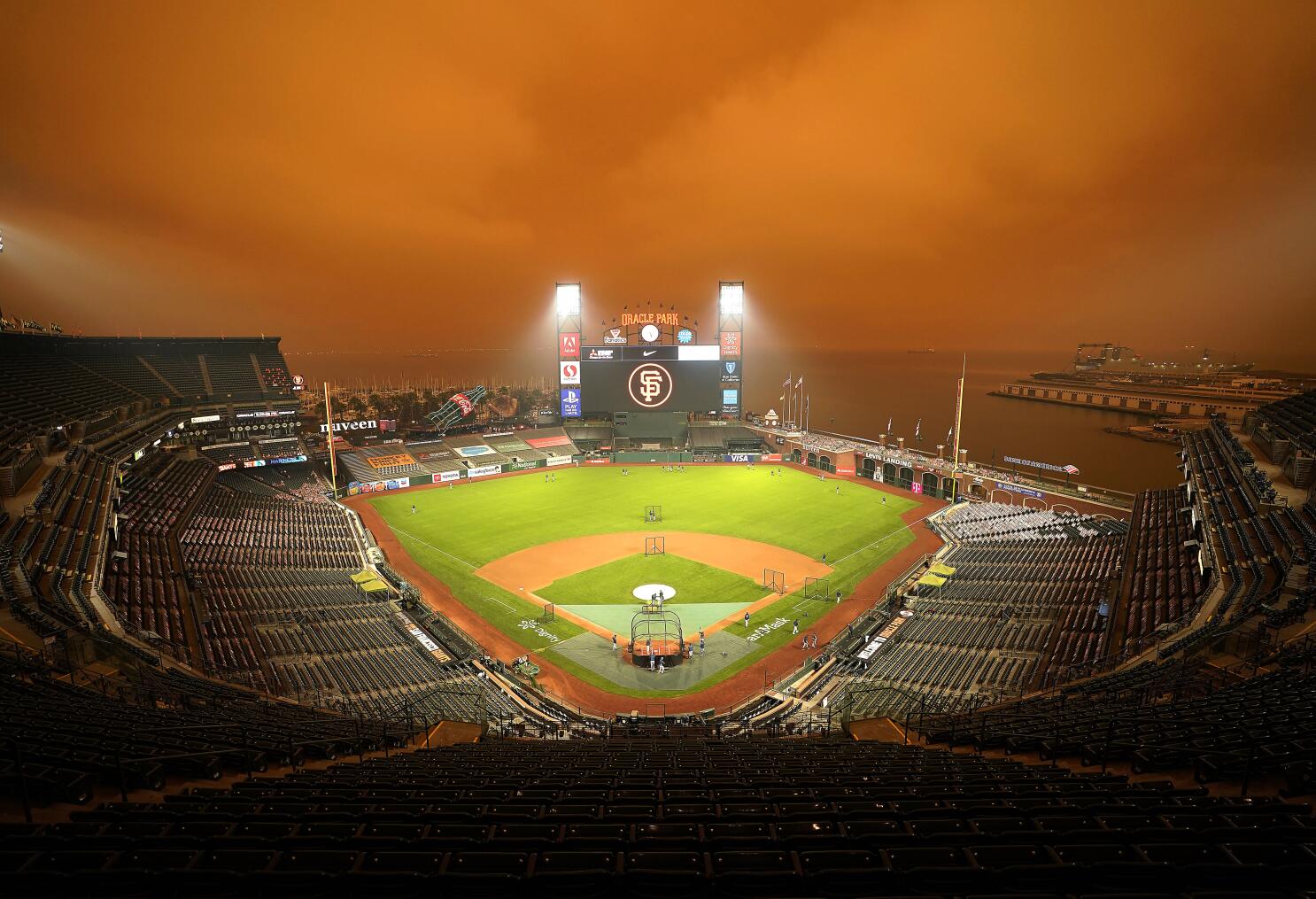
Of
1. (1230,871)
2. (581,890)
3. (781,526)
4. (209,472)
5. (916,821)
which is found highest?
(1230,871)

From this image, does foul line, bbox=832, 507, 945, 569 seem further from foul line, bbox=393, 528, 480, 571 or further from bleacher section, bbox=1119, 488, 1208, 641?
foul line, bbox=393, 528, 480, 571

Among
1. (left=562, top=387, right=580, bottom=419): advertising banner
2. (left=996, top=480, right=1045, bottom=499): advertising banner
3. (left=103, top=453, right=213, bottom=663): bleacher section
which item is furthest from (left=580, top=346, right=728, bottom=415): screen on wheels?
(left=103, top=453, right=213, bottom=663): bleacher section

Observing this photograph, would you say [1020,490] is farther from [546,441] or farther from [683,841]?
[683,841]

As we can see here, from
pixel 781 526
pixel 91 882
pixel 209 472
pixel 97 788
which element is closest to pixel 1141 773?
pixel 91 882

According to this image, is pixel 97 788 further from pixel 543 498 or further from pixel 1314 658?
pixel 543 498

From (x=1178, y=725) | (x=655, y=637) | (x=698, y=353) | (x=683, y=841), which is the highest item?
(x=698, y=353)

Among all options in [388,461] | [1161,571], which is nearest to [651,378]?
[388,461]

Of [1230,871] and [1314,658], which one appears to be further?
[1314,658]
